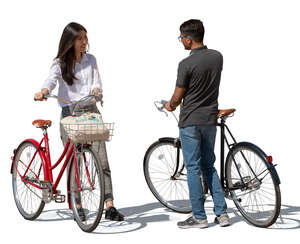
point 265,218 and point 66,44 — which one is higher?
point 66,44

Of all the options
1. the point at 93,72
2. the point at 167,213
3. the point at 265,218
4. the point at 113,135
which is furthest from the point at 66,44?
the point at 265,218

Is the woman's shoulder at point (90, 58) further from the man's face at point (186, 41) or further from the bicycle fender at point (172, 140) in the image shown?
the bicycle fender at point (172, 140)

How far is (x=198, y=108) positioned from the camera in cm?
706

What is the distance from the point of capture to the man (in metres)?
6.96

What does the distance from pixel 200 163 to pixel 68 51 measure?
207cm

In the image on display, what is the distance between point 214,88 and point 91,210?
2024mm

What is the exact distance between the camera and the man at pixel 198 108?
22.8ft

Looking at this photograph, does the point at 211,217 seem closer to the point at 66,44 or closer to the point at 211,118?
the point at 211,118

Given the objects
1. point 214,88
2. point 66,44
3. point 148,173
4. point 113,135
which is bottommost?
point 148,173

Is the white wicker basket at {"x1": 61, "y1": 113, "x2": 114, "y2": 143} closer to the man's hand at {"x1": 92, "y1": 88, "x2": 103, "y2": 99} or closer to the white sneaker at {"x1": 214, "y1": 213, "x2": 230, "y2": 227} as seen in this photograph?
the man's hand at {"x1": 92, "y1": 88, "x2": 103, "y2": 99}

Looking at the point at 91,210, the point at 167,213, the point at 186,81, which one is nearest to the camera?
the point at 186,81

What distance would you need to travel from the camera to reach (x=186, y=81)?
696 centimetres

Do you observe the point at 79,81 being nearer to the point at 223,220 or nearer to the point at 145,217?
the point at 145,217

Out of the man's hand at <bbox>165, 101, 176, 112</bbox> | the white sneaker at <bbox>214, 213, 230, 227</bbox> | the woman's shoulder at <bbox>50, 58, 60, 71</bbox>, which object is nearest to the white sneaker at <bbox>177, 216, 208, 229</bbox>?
the white sneaker at <bbox>214, 213, 230, 227</bbox>
